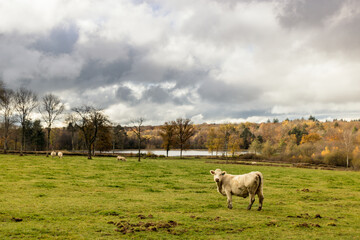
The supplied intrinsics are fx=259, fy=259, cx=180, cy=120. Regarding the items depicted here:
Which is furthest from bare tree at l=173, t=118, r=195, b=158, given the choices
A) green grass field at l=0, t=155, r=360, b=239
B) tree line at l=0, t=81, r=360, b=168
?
green grass field at l=0, t=155, r=360, b=239

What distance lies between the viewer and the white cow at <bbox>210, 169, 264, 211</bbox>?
39.5 ft

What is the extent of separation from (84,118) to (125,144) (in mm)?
81256

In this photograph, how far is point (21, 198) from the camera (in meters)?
13.9

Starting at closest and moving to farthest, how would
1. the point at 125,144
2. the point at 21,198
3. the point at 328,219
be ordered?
1. the point at 328,219
2. the point at 21,198
3. the point at 125,144

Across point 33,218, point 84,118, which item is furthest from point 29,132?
point 33,218

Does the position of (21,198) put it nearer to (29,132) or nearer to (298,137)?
(29,132)

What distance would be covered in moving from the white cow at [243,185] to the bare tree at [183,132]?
238 ft

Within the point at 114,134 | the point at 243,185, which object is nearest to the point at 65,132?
the point at 114,134

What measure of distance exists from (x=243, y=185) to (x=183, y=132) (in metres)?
75.6

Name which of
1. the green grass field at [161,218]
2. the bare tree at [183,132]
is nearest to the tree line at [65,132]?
the bare tree at [183,132]

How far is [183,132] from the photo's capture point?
289ft

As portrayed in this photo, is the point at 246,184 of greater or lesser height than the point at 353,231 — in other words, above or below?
above

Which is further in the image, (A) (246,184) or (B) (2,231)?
(A) (246,184)

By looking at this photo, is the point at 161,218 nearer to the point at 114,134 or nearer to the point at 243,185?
the point at 243,185
